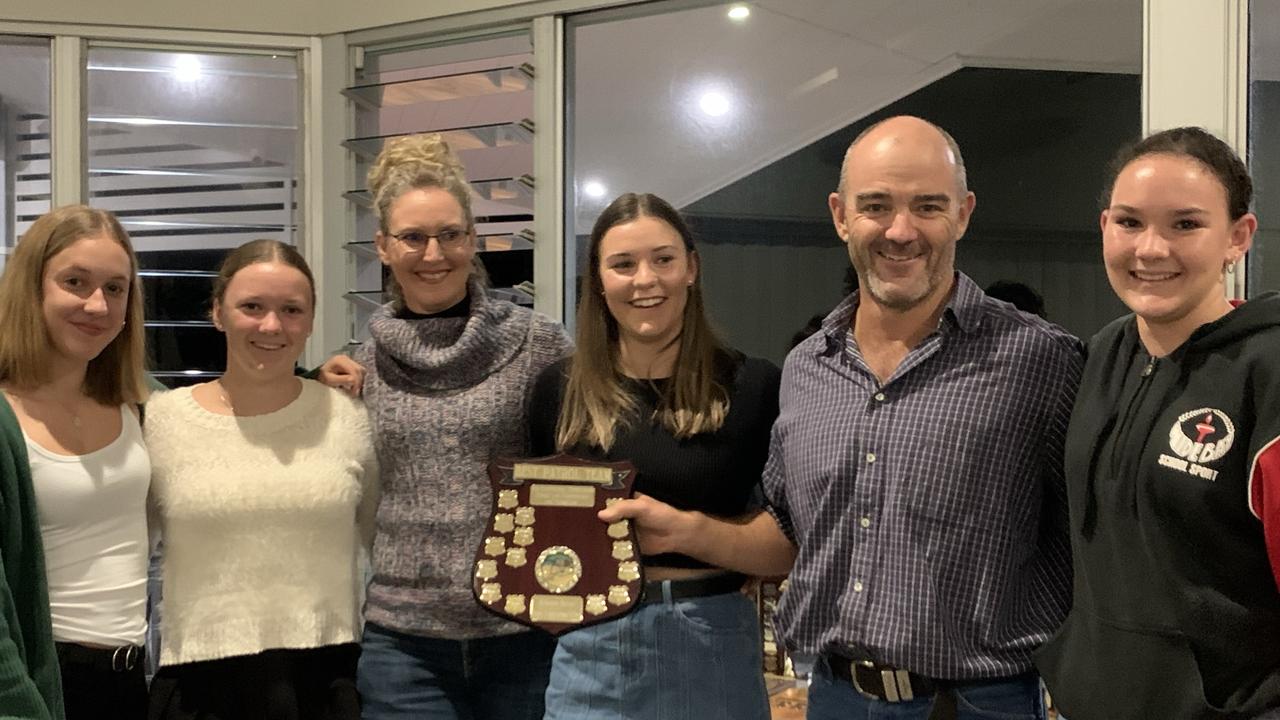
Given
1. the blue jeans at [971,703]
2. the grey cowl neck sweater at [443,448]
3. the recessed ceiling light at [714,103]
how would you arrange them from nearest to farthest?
the blue jeans at [971,703]
the grey cowl neck sweater at [443,448]
the recessed ceiling light at [714,103]

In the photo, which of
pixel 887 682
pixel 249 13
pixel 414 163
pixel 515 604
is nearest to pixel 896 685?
pixel 887 682

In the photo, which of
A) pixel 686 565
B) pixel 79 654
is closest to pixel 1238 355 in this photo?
pixel 686 565

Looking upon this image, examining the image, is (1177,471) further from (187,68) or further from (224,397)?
(187,68)

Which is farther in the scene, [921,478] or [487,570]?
[487,570]

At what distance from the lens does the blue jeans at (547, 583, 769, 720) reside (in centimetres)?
185

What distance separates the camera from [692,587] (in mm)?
1896

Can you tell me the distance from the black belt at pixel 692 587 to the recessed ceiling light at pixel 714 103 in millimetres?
1828

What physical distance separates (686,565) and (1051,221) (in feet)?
5.35

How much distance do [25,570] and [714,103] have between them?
2294 mm

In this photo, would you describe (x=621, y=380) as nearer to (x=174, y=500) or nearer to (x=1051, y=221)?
(x=174, y=500)

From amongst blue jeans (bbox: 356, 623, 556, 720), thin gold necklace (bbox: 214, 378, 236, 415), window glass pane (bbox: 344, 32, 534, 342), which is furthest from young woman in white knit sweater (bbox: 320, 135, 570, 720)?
window glass pane (bbox: 344, 32, 534, 342)

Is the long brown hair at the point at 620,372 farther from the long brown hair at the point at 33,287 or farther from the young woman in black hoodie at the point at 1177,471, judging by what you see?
the long brown hair at the point at 33,287

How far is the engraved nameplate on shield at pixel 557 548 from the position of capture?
1.85 m

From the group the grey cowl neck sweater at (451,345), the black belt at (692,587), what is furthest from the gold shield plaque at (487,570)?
the grey cowl neck sweater at (451,345)
